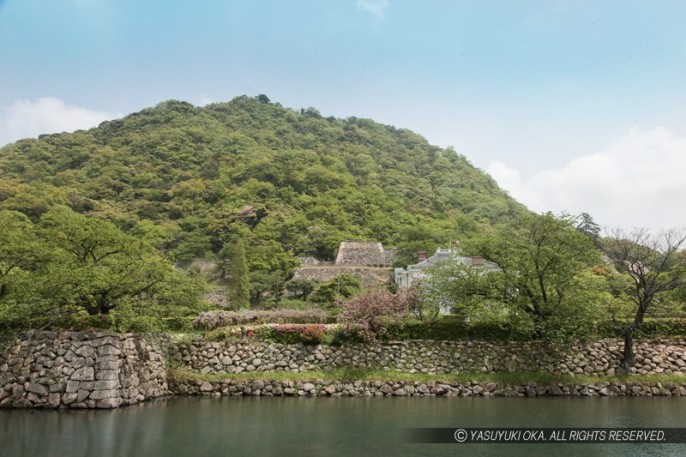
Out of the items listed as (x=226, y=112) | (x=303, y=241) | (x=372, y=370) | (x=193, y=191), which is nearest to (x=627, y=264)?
(x=372, y=370)

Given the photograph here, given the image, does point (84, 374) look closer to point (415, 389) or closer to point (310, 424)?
point (310, 424)

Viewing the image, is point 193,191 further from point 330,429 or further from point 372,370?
point 330,429

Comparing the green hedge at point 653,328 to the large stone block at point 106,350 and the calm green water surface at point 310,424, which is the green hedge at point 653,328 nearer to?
the calm green water surface at point 310,424

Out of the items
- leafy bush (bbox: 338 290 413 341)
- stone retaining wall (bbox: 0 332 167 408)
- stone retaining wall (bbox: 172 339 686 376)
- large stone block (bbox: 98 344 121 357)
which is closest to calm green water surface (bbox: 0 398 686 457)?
stone retaining wall (bbox: 0 332 167 408)

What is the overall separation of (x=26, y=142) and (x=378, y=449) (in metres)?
91.5

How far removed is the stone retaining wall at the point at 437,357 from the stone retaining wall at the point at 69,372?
178 inches

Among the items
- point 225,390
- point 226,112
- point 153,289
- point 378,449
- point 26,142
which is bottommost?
point 225,390

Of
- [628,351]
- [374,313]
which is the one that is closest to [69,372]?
[374,313]

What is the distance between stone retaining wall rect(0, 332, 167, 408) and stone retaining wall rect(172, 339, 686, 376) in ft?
14.9

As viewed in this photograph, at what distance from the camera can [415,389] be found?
877 inches

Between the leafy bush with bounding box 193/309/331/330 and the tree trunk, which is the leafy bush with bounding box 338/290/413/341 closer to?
the leafy bush with bounding box 193/309/331/330

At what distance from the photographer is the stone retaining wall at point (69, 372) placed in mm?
17750

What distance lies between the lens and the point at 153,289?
21.6 m

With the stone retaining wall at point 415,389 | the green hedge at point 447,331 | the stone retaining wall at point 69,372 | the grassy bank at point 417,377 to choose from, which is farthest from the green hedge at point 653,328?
the stone retaining wall at point 69,372
